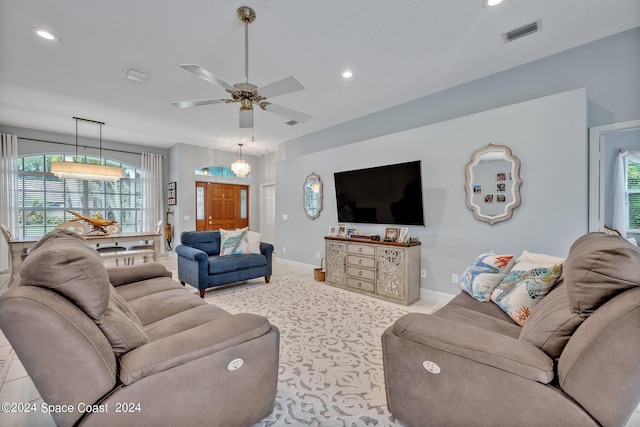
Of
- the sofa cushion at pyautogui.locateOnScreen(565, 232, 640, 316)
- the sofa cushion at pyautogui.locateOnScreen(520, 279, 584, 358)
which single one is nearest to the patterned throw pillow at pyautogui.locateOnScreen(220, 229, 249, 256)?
the sofa cushion at pyautogui.locateOnScreen(520, 279, 584, 358)

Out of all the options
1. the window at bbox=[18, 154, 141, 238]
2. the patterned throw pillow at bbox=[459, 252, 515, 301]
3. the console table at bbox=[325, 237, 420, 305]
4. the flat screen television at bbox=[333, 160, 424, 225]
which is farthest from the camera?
the window at bbox=[18, 154, 141, 238]

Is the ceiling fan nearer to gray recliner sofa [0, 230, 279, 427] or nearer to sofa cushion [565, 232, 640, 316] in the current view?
gray recliner sofa [0, 230, 279, 427]

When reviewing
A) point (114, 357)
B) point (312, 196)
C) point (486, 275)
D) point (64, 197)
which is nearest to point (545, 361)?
point (486, 275)

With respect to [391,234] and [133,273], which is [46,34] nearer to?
[133,273]

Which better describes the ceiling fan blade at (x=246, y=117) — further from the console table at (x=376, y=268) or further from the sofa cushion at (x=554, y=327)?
the sofa cushion at (x=554, y=327)

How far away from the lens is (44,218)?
224 inches

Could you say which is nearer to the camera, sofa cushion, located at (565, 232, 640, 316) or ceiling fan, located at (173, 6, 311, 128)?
sofa cushion, located at (565, 232, 640, 316)

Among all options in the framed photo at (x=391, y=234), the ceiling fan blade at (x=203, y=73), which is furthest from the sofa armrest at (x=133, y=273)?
the framed photo at (x=391, y=234)

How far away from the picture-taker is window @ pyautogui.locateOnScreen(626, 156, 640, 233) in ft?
9.12

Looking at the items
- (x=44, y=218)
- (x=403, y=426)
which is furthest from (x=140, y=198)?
(x=403, y=426)

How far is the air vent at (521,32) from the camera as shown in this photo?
2443mm

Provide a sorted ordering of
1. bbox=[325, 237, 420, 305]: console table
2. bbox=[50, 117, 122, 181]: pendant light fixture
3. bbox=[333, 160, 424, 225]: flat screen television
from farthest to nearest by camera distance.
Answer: bbox=[50, 117, 122, 181]: pendant light fixture < bbox=[333, 160, 424, 225]: flat screen television < bbox=[325, 237, 420, 305]: console table

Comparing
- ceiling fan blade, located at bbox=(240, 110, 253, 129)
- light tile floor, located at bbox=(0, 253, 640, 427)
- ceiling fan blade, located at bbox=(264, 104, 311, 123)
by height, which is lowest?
light tile floor, located at bbox=(0, 253, 640, 427)

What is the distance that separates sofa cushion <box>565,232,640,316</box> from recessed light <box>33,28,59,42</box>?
4.21 m
